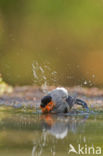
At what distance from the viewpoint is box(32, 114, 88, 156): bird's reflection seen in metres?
5.05

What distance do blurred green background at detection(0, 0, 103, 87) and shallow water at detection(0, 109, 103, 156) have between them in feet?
21.6

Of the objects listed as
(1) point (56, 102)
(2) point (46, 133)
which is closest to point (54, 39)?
(1) point (56, 102)

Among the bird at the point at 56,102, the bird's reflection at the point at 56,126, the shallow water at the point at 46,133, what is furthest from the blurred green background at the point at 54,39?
the shallow water at the point at 46,133

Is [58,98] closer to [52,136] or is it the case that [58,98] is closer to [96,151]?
[52,136]

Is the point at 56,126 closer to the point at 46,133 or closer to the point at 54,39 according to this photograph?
the point at 46,133

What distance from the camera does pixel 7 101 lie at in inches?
432

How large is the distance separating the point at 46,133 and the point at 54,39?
11138mm

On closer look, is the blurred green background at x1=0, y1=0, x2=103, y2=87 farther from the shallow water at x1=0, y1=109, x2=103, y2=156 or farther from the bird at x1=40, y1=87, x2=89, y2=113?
the shallow water at x1=0, y1=109, x2=103, y2=156

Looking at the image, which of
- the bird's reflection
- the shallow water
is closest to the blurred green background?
the bird's reflection

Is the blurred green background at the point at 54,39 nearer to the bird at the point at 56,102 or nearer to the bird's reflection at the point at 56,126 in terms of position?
the bird at the point at 56,102

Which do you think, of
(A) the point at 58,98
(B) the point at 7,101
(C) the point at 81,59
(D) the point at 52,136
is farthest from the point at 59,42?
(D) the point at 52,136

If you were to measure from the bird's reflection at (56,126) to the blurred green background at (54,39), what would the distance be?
255 inches

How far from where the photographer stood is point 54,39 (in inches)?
662

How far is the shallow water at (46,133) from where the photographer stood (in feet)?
15.5
